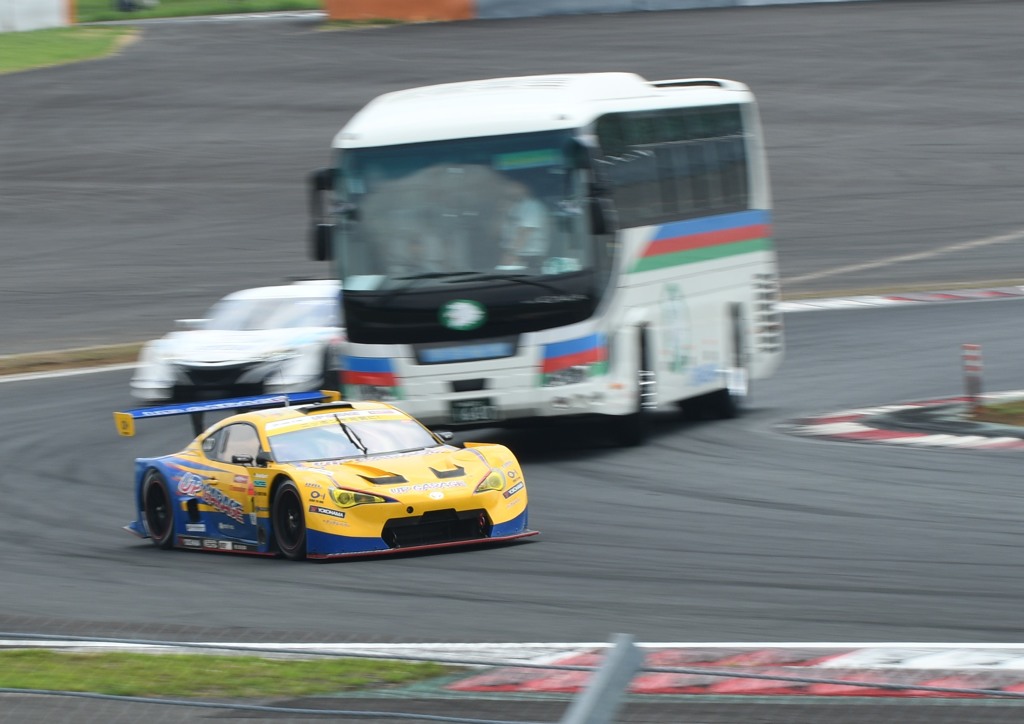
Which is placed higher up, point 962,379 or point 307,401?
point 307,401

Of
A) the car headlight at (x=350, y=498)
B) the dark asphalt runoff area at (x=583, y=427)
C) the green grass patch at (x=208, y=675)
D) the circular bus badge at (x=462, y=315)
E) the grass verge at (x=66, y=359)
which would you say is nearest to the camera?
the green grass patch at (x=208, y=675)

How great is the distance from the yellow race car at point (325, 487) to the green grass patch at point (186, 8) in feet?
151

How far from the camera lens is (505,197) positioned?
645 inches

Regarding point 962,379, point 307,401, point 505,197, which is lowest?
point 962,379

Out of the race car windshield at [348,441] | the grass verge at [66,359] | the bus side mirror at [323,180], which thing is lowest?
the grass verge at [66,359]

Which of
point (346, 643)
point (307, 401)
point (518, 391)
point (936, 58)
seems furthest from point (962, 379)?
point (936, 58)

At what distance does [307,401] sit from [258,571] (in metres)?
3.40

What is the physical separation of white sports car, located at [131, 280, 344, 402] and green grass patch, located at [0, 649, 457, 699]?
994cm

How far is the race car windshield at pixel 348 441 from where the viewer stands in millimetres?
13227

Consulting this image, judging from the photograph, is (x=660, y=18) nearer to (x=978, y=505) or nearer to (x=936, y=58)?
(x=936, y=58)

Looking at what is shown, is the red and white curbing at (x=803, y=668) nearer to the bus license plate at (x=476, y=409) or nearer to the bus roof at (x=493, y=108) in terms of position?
the bus license plate at (x=476, y=409)

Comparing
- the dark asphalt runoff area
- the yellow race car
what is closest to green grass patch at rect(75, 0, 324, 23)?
the dark asphalt runoff area

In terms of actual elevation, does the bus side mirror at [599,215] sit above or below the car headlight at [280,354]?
above

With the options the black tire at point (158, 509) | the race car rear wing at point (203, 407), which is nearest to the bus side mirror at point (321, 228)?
the race car rear wing at point (203, 407)
